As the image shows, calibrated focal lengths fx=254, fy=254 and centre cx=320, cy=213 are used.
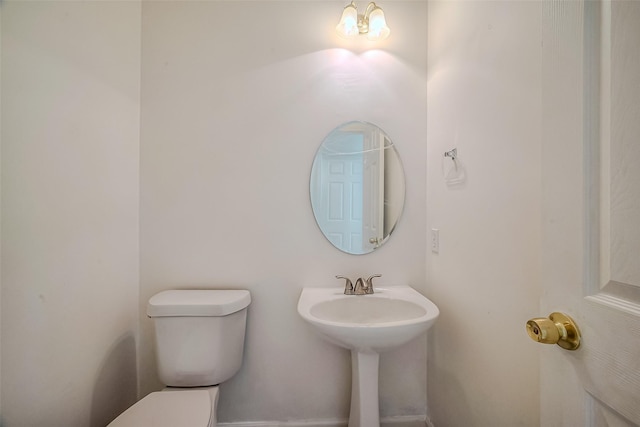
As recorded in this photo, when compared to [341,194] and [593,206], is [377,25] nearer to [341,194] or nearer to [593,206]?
[341,194]

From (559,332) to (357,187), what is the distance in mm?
998

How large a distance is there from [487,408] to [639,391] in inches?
26.9

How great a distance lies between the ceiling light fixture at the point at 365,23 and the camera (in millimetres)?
1234

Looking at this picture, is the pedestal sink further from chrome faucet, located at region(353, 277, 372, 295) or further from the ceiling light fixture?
the ceiling light fixture

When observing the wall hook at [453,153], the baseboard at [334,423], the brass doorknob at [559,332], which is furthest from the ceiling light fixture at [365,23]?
the baseboard at [334,423]

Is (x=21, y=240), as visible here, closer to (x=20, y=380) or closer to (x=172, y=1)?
(x=20, y=380)

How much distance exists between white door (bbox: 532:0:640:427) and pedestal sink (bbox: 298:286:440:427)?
449 millimetres

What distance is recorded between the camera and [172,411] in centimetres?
93

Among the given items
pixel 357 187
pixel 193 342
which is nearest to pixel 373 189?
pixel 357 187

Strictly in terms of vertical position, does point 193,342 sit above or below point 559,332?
below

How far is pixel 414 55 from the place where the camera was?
4.47 ft

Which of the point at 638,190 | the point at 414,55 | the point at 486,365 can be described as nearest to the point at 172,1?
the point at 414,55

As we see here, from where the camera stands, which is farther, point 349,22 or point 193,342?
point 349,22

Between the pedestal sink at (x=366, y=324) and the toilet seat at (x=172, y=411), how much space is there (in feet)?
1.65
